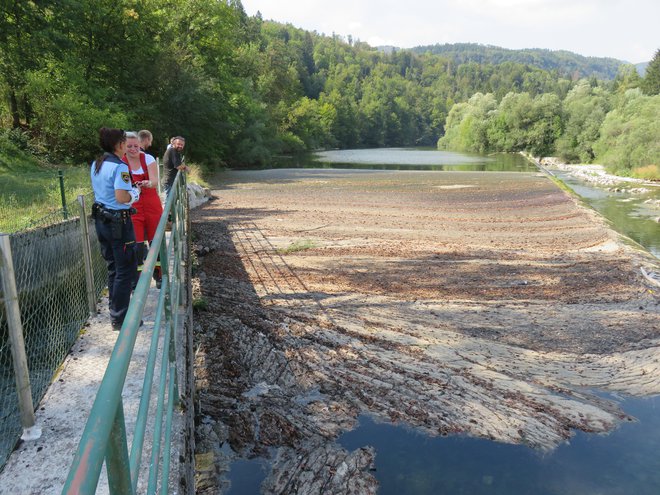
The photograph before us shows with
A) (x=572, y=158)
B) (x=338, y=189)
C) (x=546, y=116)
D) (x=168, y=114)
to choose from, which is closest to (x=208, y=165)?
(x=168, y=114)

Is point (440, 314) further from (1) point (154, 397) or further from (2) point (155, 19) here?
(2) point (155, 19)

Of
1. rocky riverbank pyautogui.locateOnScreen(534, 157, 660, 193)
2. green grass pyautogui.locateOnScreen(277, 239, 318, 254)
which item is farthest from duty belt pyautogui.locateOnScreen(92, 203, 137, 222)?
rocky riverbank pyautogui.locateOnScreen(534, 157, 660, 193)

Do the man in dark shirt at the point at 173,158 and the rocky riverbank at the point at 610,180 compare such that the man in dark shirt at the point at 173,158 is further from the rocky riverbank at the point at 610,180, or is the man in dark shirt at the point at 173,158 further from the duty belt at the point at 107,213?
the rocky riverbank at the point at 610,180

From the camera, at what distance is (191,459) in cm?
361

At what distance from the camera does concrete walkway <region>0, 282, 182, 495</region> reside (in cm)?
284

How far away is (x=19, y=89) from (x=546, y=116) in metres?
65.6

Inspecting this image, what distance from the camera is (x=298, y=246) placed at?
13.4 metres

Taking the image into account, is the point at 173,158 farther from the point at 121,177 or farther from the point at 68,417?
the point at 68,417

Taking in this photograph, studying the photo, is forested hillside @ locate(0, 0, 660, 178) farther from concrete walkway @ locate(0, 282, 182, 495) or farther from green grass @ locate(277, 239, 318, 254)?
concrete walkway @ locate(0, 282, 182, 495)

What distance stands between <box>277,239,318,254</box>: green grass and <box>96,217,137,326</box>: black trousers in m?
8.05

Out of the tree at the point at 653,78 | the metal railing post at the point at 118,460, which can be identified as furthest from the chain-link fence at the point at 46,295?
the tree at the point at 653,78

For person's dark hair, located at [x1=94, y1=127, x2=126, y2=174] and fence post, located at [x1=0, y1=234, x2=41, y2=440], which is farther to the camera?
person's dark hair, located at [x1=94, y1=127, x2=126, y2=174]

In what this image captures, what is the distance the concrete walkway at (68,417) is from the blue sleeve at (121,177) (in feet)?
4.29

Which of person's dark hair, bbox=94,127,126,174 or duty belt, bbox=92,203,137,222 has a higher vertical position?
person's dark hair, bbox=94,127,126,174
